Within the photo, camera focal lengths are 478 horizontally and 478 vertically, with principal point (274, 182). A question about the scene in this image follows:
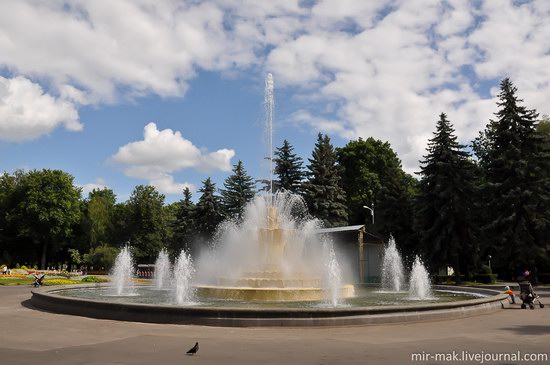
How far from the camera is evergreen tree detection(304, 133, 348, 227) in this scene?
49.7 m

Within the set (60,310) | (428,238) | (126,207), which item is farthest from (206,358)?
(126,207)

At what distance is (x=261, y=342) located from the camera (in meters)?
9.43

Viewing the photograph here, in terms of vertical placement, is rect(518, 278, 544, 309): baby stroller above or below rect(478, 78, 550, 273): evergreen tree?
below

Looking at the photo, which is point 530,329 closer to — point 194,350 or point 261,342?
point 261,342

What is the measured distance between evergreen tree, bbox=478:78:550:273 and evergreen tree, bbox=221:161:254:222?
2698cm

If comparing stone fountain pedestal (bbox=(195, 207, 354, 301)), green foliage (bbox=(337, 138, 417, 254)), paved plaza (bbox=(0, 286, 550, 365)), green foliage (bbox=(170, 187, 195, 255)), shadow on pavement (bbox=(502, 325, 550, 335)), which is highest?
green foliage (bbox=(337, 138, 417, 254))

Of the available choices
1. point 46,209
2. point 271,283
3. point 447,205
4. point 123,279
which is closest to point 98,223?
point 46,209

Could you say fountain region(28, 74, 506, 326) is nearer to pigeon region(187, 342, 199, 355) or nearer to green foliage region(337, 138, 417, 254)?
pigeon region(187, 342, 199, 355)

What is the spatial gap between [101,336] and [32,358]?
7.91 ft

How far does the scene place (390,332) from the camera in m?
10.6

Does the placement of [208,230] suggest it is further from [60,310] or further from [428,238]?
[60,310]

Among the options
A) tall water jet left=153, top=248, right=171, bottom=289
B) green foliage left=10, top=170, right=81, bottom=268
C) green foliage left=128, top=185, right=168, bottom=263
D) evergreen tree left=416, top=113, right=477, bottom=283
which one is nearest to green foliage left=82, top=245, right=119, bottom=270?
green foliage left=128, top=185, right=168, bottom=263

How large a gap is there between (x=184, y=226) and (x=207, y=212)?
174 inches

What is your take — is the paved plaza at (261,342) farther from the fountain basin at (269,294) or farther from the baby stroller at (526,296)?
the fountain basin at (269,294)
